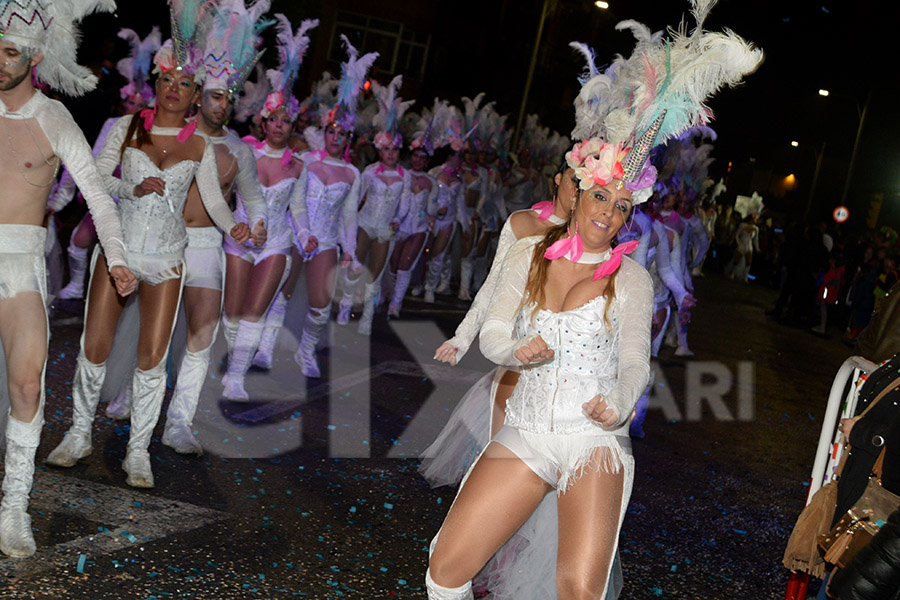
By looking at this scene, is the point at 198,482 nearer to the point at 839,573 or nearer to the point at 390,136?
the point at 839,573

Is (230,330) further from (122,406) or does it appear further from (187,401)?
(187,401)

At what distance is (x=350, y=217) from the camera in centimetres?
Result: 919

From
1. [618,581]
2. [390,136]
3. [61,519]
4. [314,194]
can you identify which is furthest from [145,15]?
[618,581]

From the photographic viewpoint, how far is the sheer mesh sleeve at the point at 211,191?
5.49m

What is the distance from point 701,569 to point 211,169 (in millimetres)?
3524

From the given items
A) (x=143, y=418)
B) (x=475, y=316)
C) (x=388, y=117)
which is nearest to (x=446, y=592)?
(x=475, y=316)

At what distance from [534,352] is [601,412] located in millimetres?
289

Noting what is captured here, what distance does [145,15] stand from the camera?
1942cm

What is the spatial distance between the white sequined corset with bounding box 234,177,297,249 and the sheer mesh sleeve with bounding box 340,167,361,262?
4.38 feet

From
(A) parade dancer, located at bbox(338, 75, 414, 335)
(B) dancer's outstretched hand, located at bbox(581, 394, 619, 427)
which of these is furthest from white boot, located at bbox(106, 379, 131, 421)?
(A) parade dancer, located at bbox(338, 75, 414, 335)

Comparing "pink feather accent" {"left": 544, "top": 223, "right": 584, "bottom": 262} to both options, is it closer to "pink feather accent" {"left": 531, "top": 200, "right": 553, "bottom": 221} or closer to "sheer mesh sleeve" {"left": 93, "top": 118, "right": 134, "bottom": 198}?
"pink feather accent" {"left": 531, "top": 200, "right": 553, "bottom": 221}

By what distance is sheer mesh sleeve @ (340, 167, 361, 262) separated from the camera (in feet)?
30.0

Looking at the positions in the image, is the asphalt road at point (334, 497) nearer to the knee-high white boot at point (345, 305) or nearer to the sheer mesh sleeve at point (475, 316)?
the knee-high white boot at point (345, 305)

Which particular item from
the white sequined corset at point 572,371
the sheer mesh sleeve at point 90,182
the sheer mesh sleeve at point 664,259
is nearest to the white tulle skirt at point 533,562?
the white sequined corset at point 572,371
